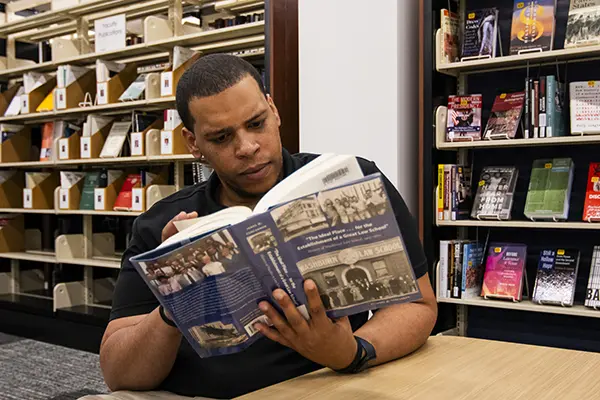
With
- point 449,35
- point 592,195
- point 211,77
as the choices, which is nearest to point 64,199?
point 449,35

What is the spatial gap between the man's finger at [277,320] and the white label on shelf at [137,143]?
3.47m

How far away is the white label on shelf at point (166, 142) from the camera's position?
4.11m

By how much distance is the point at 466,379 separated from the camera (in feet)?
3.68

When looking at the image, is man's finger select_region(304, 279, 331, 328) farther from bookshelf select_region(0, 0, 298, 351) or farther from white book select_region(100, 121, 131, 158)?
white book select_region(100, 121, 131, 158)

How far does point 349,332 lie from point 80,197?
13.3 ft

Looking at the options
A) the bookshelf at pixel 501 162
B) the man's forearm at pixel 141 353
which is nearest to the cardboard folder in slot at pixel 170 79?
the bookshelf at pixel 501 162

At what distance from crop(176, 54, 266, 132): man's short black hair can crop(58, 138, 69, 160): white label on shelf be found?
3.59 m

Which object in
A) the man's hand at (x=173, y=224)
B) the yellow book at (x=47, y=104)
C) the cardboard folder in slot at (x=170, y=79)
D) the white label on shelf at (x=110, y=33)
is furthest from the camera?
the yellow book at (x=47, y=104)

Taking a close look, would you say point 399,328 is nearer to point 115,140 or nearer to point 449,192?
point 449,192

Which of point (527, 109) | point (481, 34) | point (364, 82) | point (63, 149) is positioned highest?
point (481, 34)

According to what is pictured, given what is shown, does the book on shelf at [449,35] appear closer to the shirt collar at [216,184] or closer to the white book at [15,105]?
the shirt collar at [216,184]

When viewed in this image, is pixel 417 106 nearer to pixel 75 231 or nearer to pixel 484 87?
pixel 484 87

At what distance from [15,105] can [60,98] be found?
751 mm

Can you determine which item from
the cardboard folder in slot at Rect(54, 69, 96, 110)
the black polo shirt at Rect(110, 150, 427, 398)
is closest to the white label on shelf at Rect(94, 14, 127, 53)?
the cardboard folder in slot at Rect(54, 69, 96, 110)
